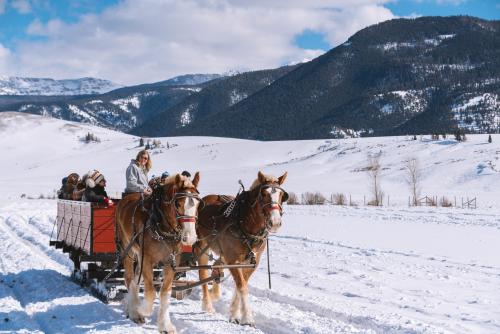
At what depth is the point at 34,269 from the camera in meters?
13.3

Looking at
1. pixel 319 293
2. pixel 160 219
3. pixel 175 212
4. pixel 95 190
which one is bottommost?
pixel 319 293

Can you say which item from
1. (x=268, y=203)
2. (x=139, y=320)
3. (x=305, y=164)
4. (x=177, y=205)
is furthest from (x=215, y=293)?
(x=305, y=164)

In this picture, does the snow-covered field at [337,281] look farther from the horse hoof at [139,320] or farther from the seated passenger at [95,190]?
the seated passenger at [95,190]

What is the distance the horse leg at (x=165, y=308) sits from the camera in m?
8.17

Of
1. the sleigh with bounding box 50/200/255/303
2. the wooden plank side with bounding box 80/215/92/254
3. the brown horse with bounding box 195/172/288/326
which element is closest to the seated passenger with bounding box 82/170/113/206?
the sleigh with bounding box 50/200/255/303

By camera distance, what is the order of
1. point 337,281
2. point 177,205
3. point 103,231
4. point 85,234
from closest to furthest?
point 177,205 < point 103,231 < point 85,234 < point 337,281

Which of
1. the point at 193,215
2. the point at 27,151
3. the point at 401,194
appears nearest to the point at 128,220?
the point at 193,215

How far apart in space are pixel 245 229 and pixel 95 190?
4311mm

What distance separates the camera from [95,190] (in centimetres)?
1181

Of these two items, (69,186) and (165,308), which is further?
(69,186)

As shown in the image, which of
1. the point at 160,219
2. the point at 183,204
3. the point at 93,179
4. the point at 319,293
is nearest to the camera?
the point at 183,204

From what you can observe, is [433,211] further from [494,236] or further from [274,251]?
[274,251]

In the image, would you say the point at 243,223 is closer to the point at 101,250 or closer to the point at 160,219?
the point at 160,219

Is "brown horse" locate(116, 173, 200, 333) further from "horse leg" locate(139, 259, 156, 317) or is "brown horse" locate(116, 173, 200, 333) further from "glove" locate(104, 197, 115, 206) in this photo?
"glove" locate(104, 197, 115, 206)
